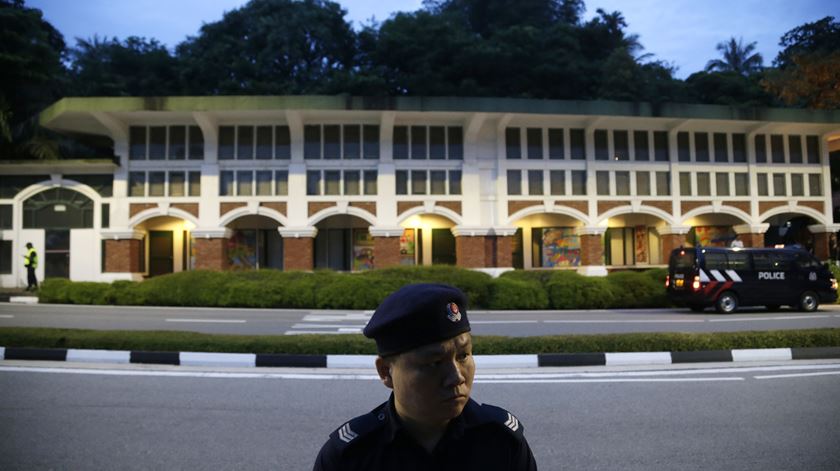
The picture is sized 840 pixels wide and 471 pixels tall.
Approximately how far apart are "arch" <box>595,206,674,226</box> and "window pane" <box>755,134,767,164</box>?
5.60m

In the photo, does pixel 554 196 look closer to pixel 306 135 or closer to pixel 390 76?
pixel 306 135

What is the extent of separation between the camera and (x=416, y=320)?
152 cm

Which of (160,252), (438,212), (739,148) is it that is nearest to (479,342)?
(438,212)

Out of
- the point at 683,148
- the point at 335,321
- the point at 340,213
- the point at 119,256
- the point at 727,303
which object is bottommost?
the point at 335,321

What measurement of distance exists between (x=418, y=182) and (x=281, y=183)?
5992 mm

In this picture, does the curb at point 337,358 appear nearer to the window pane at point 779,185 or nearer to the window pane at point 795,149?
the window pane at point 779,185

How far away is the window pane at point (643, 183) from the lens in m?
28.0

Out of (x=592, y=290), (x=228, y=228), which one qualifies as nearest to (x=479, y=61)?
(x=228, y=228)

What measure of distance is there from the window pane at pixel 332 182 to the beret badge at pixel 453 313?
82.4ft

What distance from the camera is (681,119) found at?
89.0ft

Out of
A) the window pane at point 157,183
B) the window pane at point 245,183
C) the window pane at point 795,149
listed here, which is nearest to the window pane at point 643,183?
the window pane at point 795,149

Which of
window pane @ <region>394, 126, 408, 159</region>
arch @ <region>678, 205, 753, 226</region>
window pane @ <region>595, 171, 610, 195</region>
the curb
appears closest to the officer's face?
the curb

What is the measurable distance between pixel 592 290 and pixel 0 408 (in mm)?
15593

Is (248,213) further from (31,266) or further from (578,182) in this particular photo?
(578,182)
